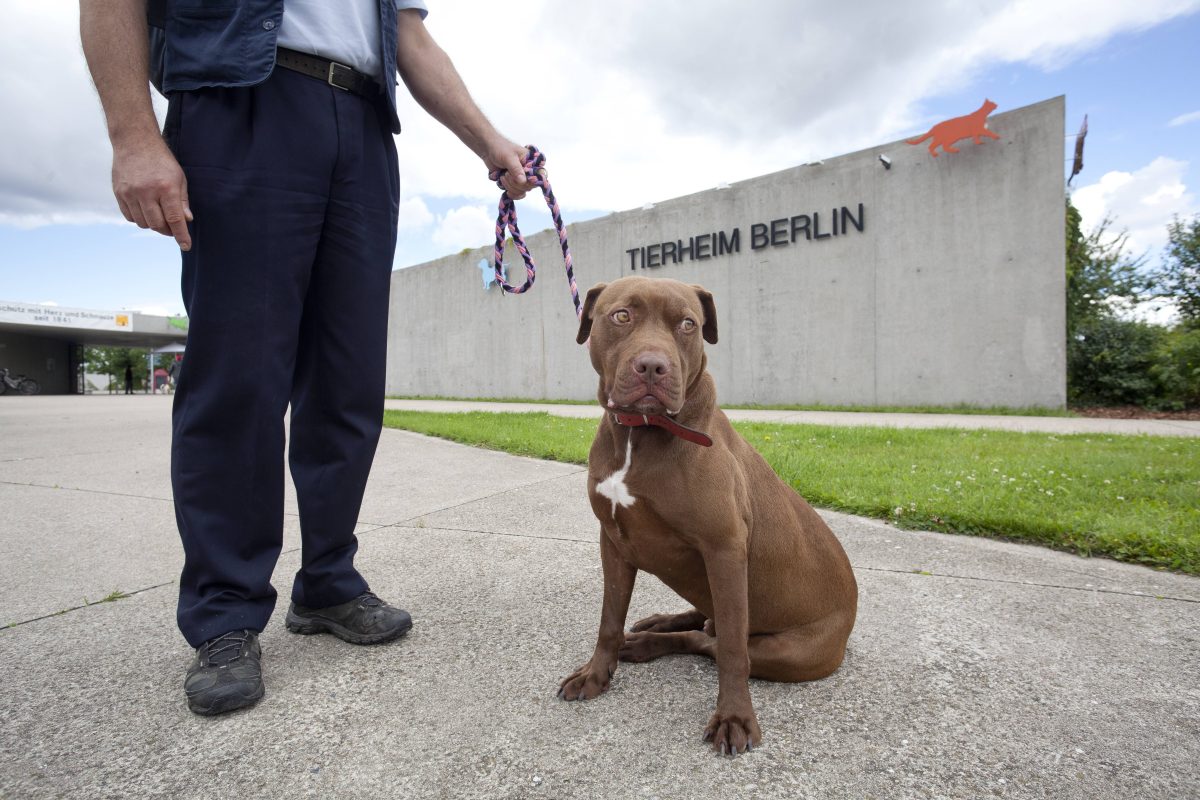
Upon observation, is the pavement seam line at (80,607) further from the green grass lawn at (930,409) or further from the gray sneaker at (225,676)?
the green grass lawn at (930,409)

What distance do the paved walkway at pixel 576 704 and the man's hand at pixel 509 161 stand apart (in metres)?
1.56

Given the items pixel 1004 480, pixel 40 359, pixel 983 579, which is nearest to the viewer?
pixel 983 579

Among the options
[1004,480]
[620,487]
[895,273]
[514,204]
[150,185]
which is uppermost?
[895,273]

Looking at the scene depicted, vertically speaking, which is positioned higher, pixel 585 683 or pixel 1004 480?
pixel 1004 480

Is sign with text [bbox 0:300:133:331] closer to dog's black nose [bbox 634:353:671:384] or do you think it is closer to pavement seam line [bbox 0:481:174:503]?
pavement seam line [bbox 0:481:174:503]

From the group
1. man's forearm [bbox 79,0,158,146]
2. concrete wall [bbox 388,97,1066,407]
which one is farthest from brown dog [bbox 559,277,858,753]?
concrete wall [bbox 388,97,1066,407]

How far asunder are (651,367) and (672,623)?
1067mm

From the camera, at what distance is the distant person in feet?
5.60

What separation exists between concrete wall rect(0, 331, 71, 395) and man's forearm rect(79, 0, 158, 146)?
50.5 metres

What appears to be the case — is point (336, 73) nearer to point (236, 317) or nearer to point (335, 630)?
point (236, 317)

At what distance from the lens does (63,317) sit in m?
35.7

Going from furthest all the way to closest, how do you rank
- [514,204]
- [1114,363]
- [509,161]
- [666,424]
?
[1114,363]
[514,204]
[509,161]
[666,424]

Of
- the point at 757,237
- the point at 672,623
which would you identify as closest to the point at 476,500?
the point at 672,623

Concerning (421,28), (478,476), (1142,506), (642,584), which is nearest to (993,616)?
(642,584)
